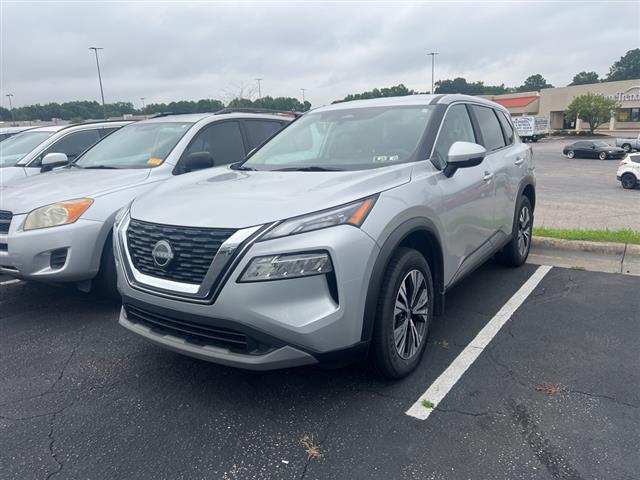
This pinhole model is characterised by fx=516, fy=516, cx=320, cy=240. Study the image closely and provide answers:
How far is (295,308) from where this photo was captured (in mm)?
2574

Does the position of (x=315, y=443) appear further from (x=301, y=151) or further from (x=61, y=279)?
(x=61, y=279)

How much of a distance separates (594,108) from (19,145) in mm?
59559

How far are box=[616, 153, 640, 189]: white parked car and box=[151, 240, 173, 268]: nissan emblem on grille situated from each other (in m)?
19.8

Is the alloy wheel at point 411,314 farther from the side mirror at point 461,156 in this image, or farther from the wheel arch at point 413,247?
the side mirror at point 461,156

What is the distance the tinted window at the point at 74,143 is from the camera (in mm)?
7663

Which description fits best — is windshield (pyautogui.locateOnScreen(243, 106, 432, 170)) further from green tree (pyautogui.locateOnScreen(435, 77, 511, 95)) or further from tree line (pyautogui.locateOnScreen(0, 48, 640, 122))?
green tree (pyautogui.locateOnScreen(435, 77, 511, 95))

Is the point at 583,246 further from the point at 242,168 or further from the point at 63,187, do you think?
the point at 63,187

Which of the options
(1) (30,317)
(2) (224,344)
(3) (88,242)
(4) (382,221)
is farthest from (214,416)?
(1) (30,317)

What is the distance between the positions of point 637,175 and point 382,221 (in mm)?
19114

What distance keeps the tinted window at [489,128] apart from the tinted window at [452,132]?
1.03 feet

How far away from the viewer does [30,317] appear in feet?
14.9

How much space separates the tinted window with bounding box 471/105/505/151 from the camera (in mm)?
4734

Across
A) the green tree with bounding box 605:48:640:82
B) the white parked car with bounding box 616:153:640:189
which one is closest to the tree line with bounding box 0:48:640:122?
the green tree with bounding box 605:48:640:82

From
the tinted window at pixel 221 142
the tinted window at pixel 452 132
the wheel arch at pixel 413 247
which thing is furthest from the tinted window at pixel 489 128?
the tinted window at pixel 221 142
